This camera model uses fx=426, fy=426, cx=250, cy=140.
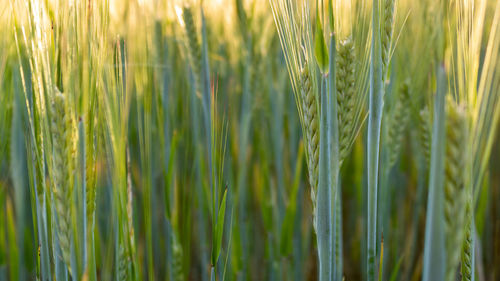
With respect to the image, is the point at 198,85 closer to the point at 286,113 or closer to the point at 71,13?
the point at 71,13

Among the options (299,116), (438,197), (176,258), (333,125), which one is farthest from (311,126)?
(176,258)

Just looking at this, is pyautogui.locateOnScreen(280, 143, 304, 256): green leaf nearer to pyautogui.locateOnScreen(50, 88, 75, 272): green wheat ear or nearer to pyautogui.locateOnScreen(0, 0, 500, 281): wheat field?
pyautogui.locateOnScreen(0, 0, 500, 281): wheat field

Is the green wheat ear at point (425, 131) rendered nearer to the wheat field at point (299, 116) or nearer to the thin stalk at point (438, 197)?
the wheat field at point (299, 116)

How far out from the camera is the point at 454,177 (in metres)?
0.47

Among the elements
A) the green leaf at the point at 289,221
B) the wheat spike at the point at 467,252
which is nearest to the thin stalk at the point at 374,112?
the wheat spike at the point at 467,252

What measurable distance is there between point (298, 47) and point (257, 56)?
2.19 feet

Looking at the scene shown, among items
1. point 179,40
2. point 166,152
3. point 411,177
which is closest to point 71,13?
point 166,152

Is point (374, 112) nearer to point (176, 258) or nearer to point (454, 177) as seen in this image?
point (454, 177)

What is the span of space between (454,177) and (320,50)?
283mm

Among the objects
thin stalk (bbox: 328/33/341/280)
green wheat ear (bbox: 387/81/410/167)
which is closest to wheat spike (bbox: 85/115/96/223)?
thin stalk (bbox: 328/33/341/280)

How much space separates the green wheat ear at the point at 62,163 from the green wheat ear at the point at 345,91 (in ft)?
1.43

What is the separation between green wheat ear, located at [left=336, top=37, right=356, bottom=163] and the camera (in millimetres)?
710

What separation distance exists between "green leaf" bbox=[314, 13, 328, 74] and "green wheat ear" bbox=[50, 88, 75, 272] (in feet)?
1.29

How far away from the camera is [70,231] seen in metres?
0.67
